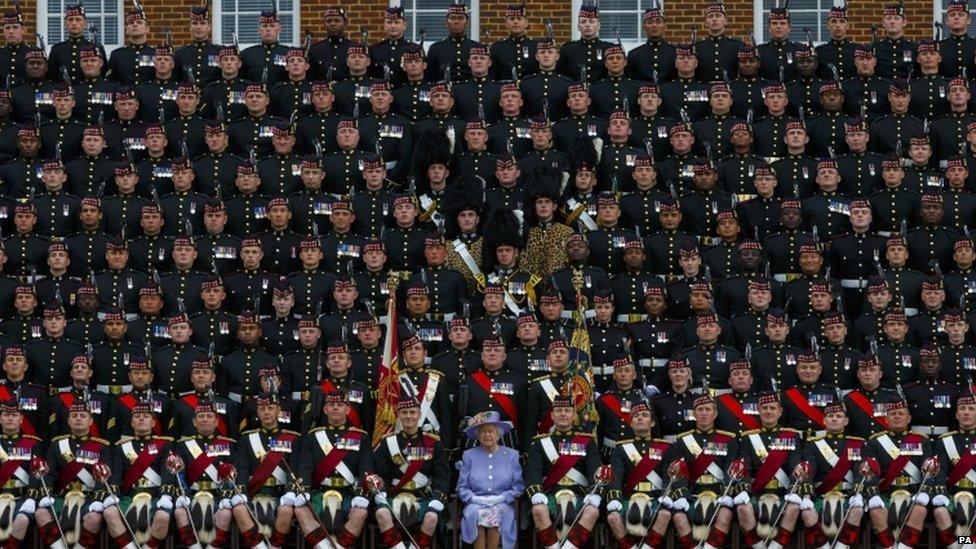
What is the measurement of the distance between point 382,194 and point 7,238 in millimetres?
3386

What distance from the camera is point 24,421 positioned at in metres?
28.9

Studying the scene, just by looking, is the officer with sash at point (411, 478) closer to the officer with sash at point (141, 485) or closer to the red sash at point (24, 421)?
the officer with sash at point (141, 485)

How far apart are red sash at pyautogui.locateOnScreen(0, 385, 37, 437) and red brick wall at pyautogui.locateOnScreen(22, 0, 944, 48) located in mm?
6817

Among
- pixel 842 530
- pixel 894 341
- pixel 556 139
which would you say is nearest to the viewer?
pixel 842 530

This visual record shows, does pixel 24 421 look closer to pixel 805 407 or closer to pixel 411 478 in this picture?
pixel 411 478

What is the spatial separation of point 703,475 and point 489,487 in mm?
1780

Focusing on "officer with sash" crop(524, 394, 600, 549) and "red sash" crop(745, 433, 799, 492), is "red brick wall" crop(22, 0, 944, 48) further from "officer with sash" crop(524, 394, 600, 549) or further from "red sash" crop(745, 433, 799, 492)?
"red sash" crop(745, 433, 799, 492)

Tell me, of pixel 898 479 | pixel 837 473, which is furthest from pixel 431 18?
pixel 898 479

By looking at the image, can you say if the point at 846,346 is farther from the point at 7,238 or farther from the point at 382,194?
the point at 7,238

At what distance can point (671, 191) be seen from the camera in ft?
101

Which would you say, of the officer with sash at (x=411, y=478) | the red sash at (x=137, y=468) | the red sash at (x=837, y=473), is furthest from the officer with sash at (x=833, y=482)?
the red sash at (x=137, y=468)

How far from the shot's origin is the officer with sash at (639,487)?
2745 centimetres

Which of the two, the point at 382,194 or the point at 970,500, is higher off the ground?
the point at 382,194

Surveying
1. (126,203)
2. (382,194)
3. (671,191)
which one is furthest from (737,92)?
(126,203)
